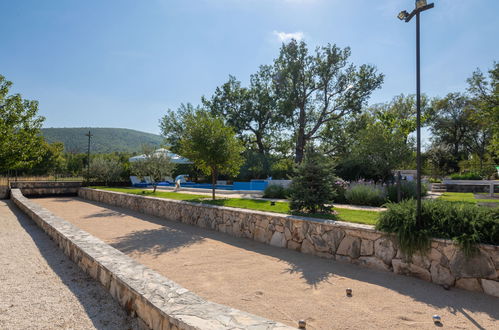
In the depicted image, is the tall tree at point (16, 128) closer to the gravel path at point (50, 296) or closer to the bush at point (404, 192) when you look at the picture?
the gravel path at point (50, 296)

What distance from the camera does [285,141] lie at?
26.6m

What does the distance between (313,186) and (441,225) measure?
3.43 meters

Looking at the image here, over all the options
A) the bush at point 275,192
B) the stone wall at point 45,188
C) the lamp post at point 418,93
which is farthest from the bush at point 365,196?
the stone wall at point 45,188

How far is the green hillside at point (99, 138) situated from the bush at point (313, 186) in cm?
8748

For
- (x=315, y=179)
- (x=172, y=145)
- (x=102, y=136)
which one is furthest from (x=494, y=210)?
(x=102, y=136)

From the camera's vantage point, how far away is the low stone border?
2326 millimetres

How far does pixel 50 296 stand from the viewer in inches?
159

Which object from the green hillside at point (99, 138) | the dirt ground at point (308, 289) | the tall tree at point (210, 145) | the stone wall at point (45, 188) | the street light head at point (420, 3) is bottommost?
the dirt ground at point (308, 289)

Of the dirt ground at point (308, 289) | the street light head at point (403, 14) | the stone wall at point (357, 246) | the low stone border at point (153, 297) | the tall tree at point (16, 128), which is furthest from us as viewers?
the tall tree at point (16, 128)

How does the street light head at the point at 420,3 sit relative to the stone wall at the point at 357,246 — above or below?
above

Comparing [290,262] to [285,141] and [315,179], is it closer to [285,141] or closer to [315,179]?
[315,179]

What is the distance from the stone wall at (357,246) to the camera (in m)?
4.24

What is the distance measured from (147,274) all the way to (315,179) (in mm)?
5288

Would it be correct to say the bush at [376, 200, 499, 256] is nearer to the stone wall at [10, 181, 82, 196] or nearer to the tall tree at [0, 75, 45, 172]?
the tall tree at [0, 75, 45, 172]
